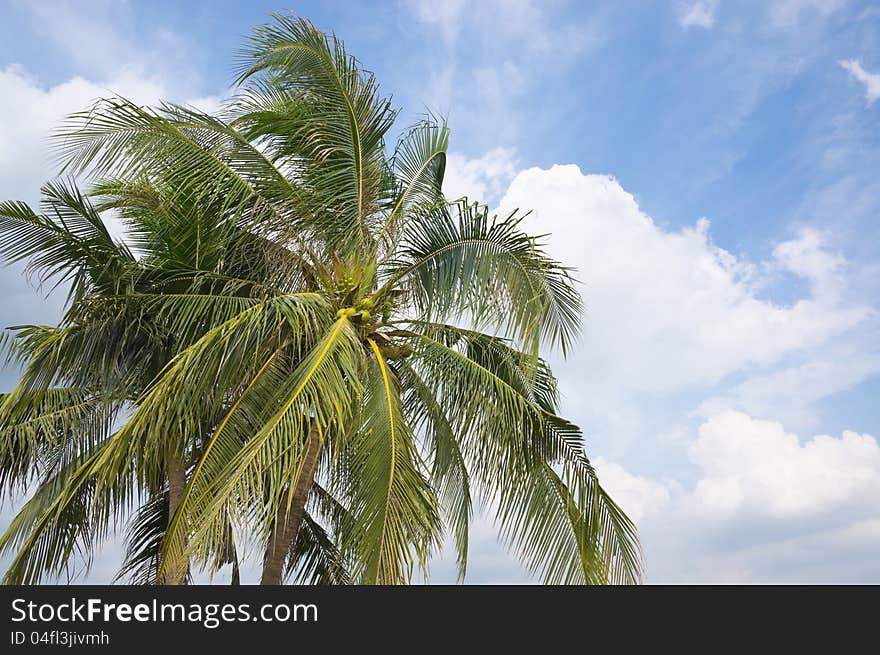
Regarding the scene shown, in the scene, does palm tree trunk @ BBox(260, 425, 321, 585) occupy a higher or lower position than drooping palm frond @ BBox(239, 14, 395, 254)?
lower

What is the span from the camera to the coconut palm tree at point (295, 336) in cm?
809

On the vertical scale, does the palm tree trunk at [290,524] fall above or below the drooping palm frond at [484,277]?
below

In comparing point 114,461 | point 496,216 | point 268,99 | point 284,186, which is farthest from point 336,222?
point 114,461

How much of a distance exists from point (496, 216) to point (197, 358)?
3.54 m

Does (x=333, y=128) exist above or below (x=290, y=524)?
above

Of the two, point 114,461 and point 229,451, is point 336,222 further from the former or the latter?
point 114,461

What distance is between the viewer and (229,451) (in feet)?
26.7

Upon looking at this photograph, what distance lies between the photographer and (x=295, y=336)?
901 centimetres

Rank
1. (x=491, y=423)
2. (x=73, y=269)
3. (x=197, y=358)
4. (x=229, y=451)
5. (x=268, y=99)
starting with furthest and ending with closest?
(x=268, y=99) → (x=73, y=269) → (x=491, y=423) → (x=229, y=451) → (x=197, y=358)

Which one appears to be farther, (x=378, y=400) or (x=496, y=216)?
(x=496, y=216)

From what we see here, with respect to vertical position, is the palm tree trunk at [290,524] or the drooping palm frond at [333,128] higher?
the drooping palm frond at [333,128]

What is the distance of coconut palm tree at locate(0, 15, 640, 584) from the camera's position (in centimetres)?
809

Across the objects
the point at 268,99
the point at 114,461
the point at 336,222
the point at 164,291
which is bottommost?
the point at 114,461
